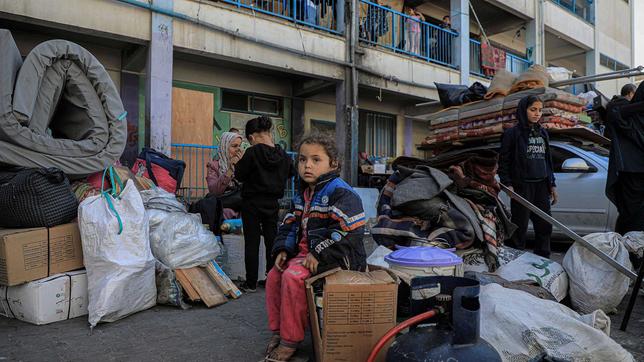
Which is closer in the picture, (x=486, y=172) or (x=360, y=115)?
(x=486, y=172)

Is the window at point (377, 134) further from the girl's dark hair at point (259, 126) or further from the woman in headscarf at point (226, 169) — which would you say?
the girl's dark hair at point (259, 126)

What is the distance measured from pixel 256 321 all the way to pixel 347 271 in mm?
1217

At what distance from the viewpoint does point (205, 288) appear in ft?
11.7

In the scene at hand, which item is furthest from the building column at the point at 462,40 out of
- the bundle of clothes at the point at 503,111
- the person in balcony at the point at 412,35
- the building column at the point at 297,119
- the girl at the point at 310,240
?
the girl at the point at 310,240

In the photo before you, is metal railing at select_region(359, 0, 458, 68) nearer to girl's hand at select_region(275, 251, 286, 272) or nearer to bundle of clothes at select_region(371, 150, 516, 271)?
bundle of clothes at select_region(371, 150, 516, 271)

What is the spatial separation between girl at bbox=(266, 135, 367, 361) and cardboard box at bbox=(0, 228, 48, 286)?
1797 millimetres

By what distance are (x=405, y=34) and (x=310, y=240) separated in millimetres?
9651

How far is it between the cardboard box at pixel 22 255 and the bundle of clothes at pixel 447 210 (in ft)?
8.07

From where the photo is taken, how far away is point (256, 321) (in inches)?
124

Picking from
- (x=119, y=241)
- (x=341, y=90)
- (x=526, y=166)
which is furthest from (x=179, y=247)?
(x=341, y=90)

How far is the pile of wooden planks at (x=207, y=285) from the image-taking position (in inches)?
138

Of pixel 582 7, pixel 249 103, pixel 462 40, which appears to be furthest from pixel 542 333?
pixel 582 7

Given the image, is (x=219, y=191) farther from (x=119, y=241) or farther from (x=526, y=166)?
(x=526, y=166)

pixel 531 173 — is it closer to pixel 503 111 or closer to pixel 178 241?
pixel 503 111
